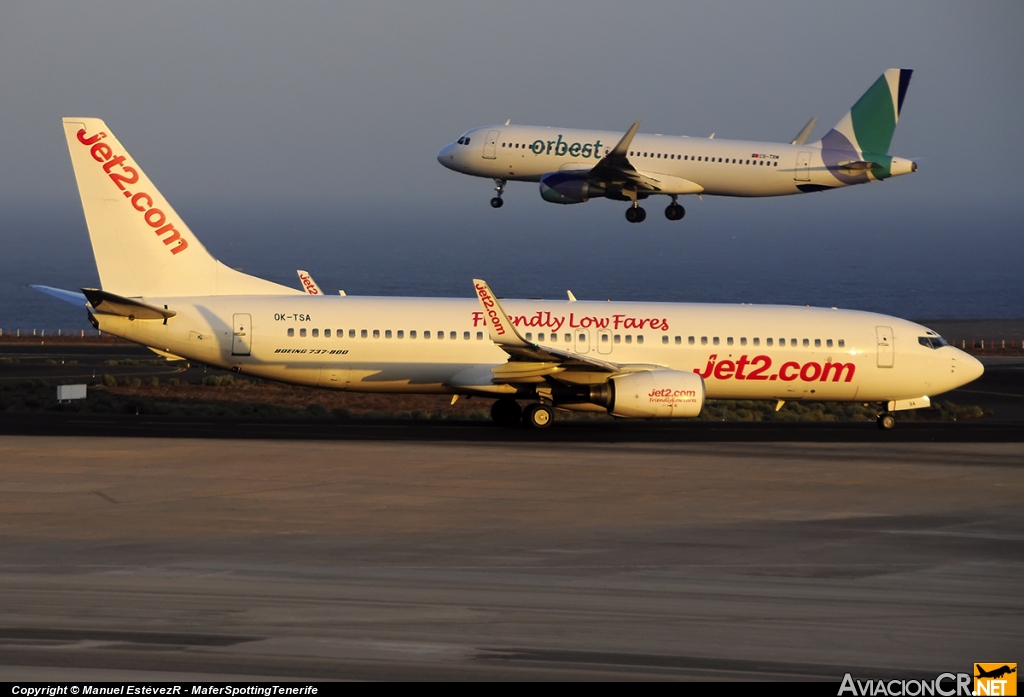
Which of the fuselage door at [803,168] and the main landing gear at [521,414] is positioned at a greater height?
the fuselage door at [803,168]

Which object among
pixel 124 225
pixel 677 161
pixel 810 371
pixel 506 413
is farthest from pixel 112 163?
pixel 677 161

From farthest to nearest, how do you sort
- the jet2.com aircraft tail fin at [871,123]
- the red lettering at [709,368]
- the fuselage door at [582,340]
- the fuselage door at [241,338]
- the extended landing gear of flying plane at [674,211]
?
the jet2.com aircraft tail fin at [871,123] → the extended landing gear of flying plane at [674,211] → the red lettering at [709,368] → the fuselage door at [582,340] → the fuselage door at [241,338]

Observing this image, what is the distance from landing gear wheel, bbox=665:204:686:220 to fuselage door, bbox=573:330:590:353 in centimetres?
1772

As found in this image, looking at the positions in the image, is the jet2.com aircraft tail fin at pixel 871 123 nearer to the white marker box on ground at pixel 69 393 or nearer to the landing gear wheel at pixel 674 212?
the landing gear wheel at pixel 674 212

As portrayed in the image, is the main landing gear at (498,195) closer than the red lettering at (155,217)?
No

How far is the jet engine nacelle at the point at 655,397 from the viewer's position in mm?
30625

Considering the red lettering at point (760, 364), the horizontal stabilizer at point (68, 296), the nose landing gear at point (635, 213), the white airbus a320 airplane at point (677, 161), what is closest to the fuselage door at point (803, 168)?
the white airbus a320 airplane at point (677, 161)

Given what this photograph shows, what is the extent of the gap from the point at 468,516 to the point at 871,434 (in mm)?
15466

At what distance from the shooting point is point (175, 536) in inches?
726

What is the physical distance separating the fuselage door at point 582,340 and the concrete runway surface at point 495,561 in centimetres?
530

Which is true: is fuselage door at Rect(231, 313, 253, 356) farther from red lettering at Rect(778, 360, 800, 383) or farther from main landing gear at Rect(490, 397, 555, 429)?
red lettering at Rect(778, 360, 800, 383)

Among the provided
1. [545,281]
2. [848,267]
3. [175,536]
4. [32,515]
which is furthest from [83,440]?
[848,267]

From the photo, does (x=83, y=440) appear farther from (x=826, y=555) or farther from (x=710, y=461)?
(x=826, y=555)

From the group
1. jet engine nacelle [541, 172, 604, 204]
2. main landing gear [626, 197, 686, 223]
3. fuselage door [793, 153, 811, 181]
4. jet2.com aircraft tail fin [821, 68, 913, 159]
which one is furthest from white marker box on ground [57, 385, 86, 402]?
jet2.com aircraft tail fin [821, 68, 913, 159]
